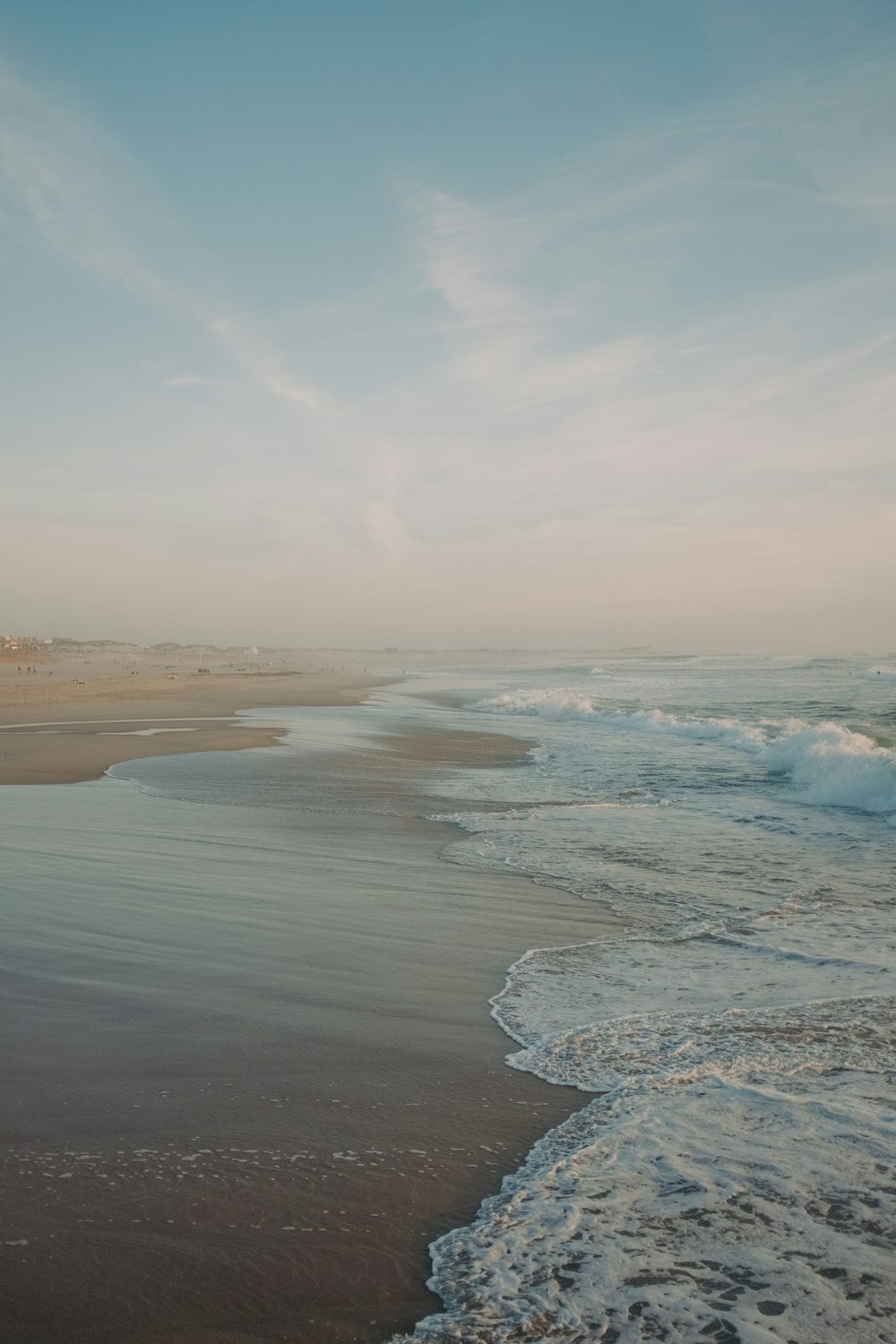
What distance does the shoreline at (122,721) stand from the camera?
16.9 meters

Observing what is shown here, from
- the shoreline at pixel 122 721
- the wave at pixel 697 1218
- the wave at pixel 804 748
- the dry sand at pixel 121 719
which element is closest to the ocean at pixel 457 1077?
the wave at pixel 697 1218

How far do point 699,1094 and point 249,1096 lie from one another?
2086 mm

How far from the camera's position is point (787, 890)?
26.4ft

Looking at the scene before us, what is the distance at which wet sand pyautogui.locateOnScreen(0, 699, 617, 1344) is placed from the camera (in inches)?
105

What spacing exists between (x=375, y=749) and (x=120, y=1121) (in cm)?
1563

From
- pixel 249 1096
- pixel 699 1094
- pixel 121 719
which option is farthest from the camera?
pixel 121 719

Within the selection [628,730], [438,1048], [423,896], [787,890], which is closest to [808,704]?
[628,730]

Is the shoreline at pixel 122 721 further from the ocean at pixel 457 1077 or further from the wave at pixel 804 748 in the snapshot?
the wave at pixel 804 748

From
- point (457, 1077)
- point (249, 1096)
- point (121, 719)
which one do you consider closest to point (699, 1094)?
point (457, 1077)

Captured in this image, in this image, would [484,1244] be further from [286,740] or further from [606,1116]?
[286,740]

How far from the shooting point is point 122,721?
25.8 m

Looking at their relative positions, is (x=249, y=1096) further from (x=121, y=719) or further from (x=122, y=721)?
(x=121, y=719)

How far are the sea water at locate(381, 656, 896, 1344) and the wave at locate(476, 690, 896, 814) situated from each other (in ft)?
7.62

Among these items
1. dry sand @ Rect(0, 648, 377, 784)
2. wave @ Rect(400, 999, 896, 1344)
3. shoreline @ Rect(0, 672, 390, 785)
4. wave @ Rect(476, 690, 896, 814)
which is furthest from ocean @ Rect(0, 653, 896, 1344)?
dry sand @ Rect(0, 648, 377, 784)
